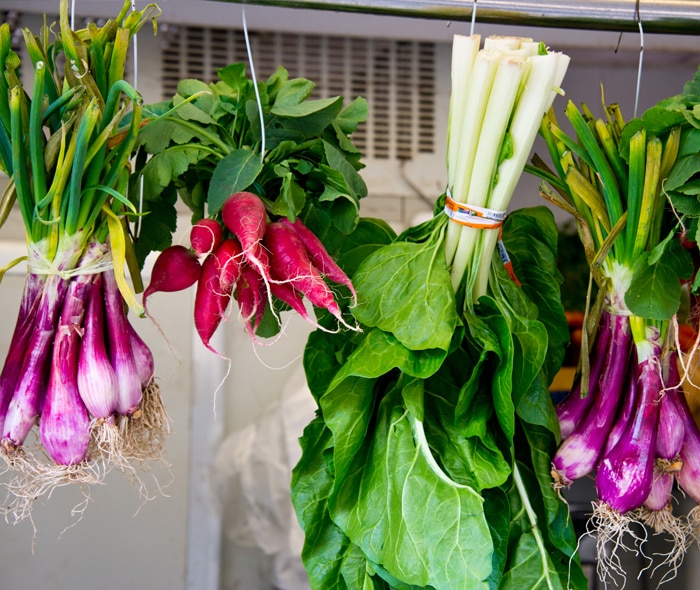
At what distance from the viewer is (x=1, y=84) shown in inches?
38.8

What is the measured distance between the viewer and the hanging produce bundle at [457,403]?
1037 mm

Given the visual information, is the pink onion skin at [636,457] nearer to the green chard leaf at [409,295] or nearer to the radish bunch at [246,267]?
the green chard leaf at [409,295]

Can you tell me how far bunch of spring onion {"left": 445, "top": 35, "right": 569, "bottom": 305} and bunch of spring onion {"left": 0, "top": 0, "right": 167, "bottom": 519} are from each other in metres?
0.42

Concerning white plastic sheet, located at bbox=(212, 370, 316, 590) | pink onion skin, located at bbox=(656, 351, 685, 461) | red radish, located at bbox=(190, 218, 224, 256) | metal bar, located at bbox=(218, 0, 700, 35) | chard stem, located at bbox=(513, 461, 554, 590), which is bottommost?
white plastic sheet, located at bbox=(212, 370, 316, 590)

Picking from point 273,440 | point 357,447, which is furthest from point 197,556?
point 357,447

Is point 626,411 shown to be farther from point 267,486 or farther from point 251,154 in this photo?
point 267,486

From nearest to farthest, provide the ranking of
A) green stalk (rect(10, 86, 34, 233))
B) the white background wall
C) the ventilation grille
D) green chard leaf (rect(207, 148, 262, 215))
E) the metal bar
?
green stalk (rect(10, 86, 34, 233))
green chard leaf (rect(207, 148, 262, 215))
the metal bar
the white background wall
the ventilation grille

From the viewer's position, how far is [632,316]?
1143 mm

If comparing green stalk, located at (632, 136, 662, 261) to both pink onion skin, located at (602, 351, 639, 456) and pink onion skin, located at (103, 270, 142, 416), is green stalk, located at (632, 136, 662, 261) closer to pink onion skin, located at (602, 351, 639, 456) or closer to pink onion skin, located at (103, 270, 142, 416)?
pink onion skin, located at (602, 351, 639, 456)

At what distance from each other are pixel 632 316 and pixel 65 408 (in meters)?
0.76

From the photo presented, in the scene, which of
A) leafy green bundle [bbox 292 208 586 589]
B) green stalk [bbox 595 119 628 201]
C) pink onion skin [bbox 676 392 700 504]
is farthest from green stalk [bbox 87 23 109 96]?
pink onion skin [bbox 676 392 700 504]

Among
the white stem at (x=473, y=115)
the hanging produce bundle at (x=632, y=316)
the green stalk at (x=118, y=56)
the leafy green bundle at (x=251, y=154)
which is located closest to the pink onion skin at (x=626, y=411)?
the hanging produce bundle at (x=632, y=316)

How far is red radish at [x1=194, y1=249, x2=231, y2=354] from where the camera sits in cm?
105

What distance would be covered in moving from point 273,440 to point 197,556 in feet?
1.00
